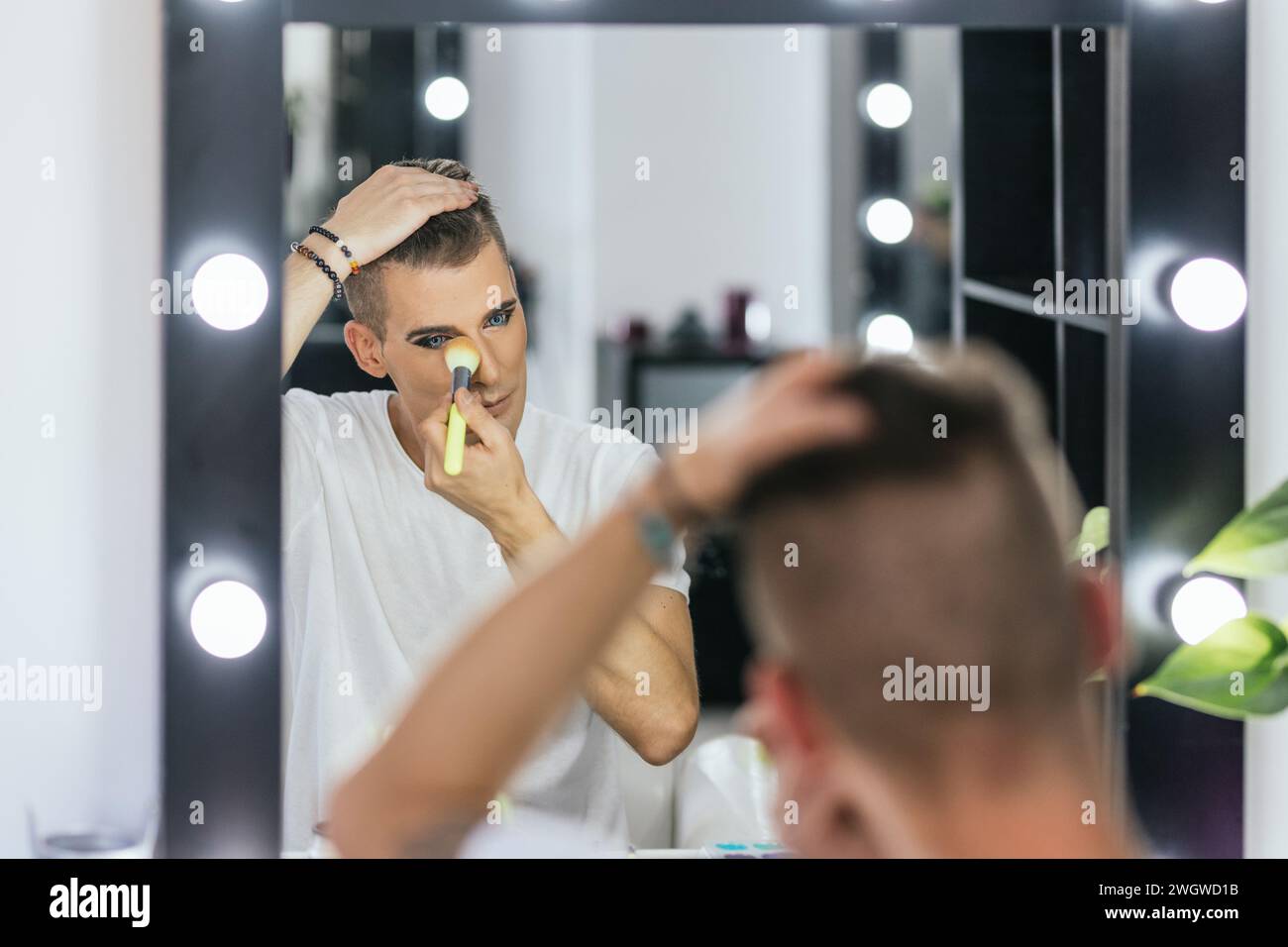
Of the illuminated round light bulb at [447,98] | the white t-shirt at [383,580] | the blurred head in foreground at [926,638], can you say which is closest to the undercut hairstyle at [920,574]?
the blurred head in foreground at [926,638]

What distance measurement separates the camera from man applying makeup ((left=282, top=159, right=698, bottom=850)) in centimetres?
77

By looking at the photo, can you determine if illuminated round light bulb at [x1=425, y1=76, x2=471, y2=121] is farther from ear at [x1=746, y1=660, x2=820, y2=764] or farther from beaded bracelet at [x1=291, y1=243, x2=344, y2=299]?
ear at [x1=746, y1=660, x2=820, y2=764]

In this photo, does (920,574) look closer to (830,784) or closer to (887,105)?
(830,784)

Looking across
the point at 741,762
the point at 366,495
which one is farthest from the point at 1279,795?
the point at 366,495

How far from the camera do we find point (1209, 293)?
0.81 metres

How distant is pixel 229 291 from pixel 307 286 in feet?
0.16

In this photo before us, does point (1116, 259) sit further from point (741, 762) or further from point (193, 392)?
point (193, 392)

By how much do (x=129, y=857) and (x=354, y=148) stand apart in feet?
1.54

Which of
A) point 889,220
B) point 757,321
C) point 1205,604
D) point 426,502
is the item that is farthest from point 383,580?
point 1205,604

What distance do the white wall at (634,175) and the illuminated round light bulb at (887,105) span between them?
2.0 inches

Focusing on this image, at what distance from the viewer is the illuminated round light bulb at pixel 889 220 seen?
0.78 meters

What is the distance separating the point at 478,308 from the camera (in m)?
0.77

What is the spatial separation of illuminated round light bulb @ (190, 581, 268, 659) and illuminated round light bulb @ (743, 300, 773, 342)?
357mm

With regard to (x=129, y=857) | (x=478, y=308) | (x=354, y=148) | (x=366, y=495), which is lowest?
(x=129, y=857)
